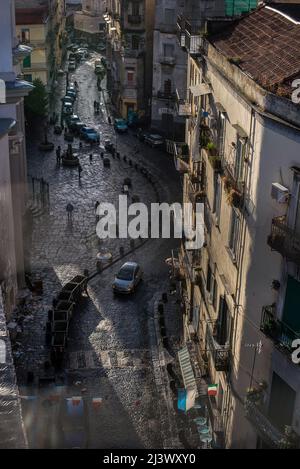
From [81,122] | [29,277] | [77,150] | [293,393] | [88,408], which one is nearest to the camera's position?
[293,393]

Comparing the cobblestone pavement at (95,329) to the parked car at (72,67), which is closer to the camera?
the cobblestone pavement at (95,329)

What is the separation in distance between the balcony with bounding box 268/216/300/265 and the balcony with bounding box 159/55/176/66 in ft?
191

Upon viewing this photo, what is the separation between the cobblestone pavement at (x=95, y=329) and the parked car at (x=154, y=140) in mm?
7965

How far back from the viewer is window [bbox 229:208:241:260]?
81.4 ft

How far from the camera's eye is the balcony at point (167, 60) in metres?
75.8

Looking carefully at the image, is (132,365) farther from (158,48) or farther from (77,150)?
(158,48)

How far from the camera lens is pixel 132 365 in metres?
37.2

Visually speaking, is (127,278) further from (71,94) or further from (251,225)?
(71,94)

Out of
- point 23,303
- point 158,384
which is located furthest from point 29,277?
point 158,384

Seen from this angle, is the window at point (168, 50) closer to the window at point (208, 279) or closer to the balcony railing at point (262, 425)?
the window at point (208, 279)

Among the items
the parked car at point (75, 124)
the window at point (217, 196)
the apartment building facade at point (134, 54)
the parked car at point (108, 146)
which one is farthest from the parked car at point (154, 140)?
the window at point (217, 196)

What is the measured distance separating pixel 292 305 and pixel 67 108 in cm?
7240

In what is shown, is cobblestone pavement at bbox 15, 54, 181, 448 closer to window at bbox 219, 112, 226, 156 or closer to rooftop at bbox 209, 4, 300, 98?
window at bbox 219, 112, 226, 156
